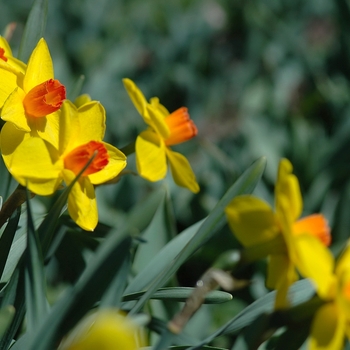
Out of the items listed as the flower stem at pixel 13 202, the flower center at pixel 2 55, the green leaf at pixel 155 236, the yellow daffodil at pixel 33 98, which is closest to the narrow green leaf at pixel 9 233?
the flower stem at pixel 13 202

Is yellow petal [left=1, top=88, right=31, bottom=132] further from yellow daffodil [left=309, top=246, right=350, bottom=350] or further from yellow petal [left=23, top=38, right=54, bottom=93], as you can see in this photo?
yellow daffodil [left=309, top=246, right=350, bottom=350]

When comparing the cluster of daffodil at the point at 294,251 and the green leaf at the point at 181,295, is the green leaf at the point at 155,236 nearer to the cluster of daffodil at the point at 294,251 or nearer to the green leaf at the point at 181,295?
the green leaf at the point at 181,295

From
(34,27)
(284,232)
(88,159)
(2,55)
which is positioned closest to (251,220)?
(284,232)

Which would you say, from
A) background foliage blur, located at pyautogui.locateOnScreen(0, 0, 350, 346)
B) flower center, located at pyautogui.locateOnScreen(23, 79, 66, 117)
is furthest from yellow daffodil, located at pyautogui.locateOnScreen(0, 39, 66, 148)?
background foliage blur, located at pyautogui.locateOnScreen(0, 0, 350, 346)

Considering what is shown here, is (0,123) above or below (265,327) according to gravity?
above

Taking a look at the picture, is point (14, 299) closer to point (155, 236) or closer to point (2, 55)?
point (2, 55)

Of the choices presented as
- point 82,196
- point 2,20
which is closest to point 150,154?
point 82,196

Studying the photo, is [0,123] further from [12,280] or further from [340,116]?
[340,116]
